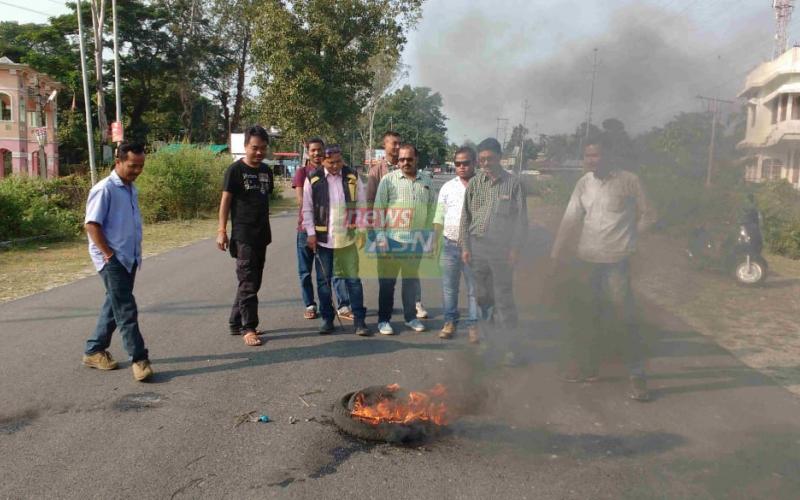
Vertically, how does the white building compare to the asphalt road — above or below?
above

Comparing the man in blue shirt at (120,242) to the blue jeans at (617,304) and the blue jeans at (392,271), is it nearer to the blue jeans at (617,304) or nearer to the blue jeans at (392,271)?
the blue jeans at (392,271)

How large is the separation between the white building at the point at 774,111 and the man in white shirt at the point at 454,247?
3.04 meters

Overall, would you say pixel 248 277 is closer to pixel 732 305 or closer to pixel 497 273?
pixel 497 273

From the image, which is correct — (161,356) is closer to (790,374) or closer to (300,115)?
(790,374)

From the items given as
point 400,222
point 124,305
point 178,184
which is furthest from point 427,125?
point 178,184

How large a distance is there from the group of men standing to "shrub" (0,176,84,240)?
9.19m

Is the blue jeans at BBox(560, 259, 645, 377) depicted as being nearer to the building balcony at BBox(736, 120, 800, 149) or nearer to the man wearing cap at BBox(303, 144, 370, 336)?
the man wearing cap at BBox(303, 144, 370, 336)

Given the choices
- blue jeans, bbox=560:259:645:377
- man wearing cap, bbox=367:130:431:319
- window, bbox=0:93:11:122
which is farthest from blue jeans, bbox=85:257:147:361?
window, bbox=0:93:11:122

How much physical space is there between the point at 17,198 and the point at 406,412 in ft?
39.7

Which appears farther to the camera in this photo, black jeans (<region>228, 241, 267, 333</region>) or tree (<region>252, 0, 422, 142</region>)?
tree (<region>252, 0, 422, 142</region>)

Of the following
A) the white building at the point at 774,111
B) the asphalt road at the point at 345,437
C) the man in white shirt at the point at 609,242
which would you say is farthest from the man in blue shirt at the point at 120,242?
the white building at the point at 774,111

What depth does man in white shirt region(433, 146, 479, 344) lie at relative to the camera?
575 centimetres

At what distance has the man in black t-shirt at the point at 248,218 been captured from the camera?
533 cm

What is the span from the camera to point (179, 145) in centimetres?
1934
